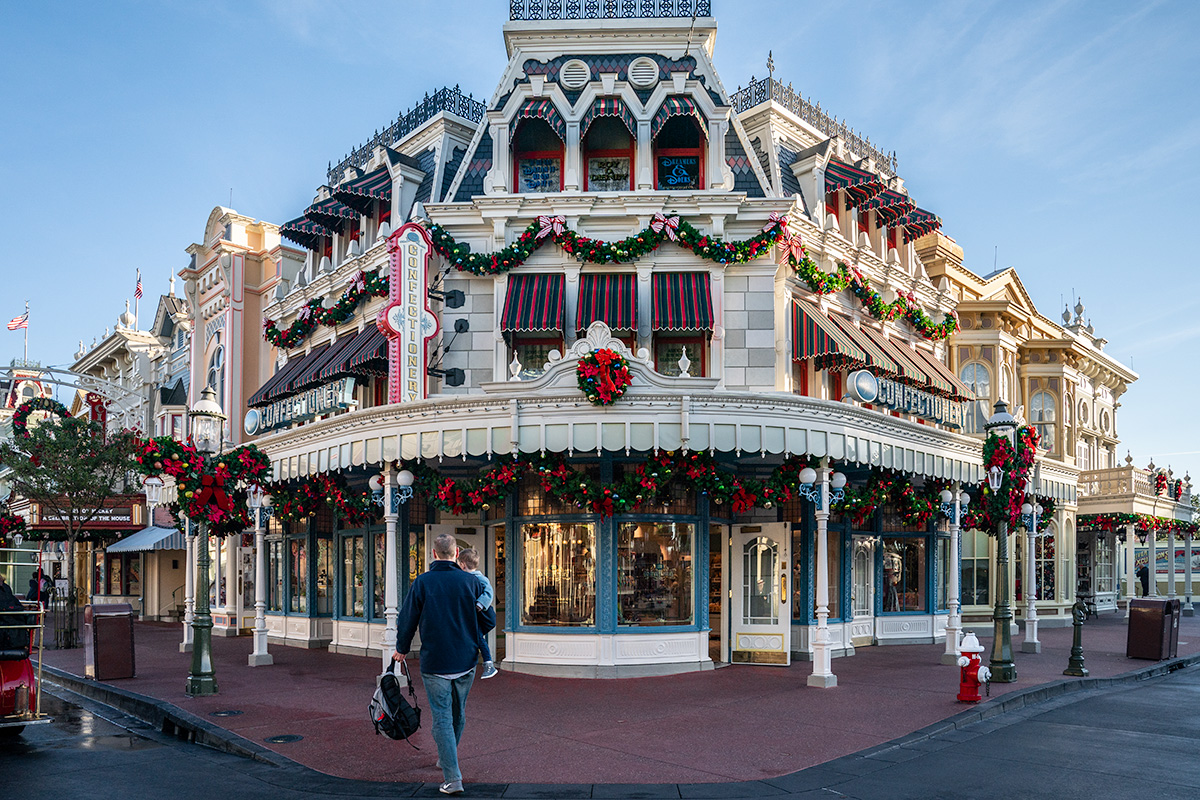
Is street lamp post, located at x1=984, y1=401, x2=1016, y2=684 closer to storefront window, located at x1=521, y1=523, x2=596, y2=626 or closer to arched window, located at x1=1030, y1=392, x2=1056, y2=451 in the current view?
storefront window, located at x1=521, y1=523, x2=596, y2=626

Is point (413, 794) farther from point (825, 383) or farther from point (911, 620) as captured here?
point (911, 620)

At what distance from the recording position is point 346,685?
551 inches

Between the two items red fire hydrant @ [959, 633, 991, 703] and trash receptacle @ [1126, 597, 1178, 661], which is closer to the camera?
red fire hydrant @ [959, 633, 991, 703]

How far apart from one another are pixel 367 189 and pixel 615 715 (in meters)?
12.9

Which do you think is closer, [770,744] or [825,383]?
[770,744]

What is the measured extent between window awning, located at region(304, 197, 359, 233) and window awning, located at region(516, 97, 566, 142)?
5.35 metres

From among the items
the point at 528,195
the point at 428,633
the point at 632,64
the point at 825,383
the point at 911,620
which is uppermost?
the point at 632,64

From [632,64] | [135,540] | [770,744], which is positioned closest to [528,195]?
[632,64]

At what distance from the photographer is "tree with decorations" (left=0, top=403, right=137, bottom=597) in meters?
23.8

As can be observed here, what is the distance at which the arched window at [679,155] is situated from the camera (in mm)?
17953

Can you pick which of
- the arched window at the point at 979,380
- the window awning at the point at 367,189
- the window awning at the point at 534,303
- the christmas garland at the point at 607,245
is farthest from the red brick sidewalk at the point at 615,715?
the arched window at the point at 979,380

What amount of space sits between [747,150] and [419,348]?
700 cm

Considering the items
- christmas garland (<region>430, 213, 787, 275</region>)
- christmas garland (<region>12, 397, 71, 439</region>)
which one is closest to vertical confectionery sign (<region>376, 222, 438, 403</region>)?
christmas garland (<region>430, 213, 787, 275</region>)

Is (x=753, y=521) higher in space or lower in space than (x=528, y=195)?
lower
